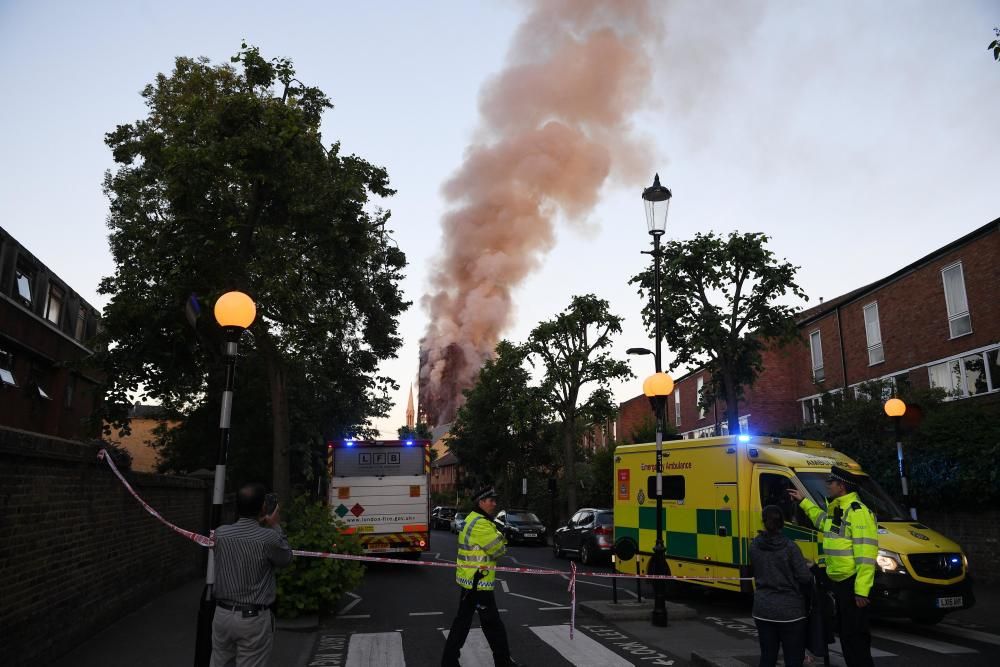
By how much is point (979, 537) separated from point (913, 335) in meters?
10.8

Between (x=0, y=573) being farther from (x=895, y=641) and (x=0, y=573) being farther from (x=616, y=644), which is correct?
(x=895, y=641)

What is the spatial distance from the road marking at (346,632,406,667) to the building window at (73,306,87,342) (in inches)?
986

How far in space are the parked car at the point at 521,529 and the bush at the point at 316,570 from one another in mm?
17978

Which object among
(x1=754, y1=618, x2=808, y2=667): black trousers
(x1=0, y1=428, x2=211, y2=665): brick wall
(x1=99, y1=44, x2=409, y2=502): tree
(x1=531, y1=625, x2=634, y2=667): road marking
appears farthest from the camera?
(x1=99, y1=44, x2=409, y2=502): tree

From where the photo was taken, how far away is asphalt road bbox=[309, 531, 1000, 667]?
761cm

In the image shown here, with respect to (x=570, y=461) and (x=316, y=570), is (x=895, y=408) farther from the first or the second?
(x=570, y=461)

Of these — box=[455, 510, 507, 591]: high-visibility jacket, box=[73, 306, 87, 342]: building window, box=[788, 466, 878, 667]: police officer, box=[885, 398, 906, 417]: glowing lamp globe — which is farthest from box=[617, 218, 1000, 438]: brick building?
box=[73, 306, 87, 342]: building window

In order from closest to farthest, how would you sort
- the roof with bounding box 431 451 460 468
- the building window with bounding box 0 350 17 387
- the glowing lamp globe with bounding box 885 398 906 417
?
1. the glowing lamp globe with bounding box 885 398 906 417
2. the building window with bounding box 0 350 17 387
3. the roof with bounding box 431 451 460 468

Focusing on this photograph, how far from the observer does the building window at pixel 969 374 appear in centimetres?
2052

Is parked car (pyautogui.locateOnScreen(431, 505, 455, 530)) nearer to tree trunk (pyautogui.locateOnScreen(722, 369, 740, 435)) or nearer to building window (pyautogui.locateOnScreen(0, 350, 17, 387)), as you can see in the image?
tree trunk (pyautogui.locateOnScreen(722, 369, 740, 435))

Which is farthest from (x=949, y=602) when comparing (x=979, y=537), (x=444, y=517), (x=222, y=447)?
(x=444, y=517)

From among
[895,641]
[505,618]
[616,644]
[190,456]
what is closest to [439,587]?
[505,618]

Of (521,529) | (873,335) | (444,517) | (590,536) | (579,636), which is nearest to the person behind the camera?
(579,636)

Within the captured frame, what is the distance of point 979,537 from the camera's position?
1484cm
